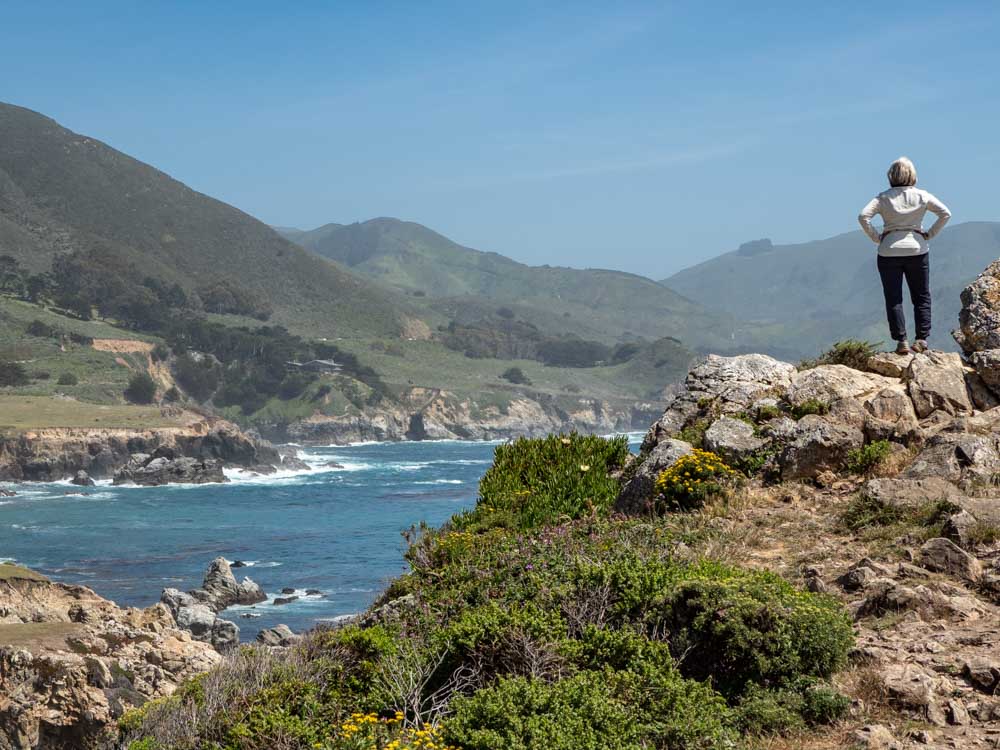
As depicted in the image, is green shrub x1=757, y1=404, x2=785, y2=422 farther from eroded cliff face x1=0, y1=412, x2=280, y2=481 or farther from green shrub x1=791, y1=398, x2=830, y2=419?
eroded cliff face x1=0, y1=412, x2=280, y2=481

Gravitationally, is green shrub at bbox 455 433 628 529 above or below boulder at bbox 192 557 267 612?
above

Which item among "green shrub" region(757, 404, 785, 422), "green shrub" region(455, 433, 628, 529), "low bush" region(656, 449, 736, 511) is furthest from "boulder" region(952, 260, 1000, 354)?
"green shrub" region(455, 433, 628, 529)

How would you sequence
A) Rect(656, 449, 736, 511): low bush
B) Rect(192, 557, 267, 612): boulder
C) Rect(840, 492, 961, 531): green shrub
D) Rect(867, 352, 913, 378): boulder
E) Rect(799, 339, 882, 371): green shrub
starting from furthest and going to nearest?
1. Rect(192, 557, 267, 612): boulder
2. Rect(799, 339, 882, 371): green shrub
3. Rect(867, 352, 913, 378): boulder
4. Rect(656, 449, 736, 511): low bush
5. Rect(840, 492, 961, 531): green shrub

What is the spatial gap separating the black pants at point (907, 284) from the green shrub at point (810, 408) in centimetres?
136

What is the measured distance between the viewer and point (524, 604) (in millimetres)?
7414

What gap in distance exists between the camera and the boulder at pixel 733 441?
1204 centimetres

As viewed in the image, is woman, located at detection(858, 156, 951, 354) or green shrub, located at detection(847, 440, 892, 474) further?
woman, located at detection(858, 156, 951, 354)

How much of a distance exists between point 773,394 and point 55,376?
126m

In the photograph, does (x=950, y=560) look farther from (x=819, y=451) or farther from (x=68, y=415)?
(x=68, y=415)

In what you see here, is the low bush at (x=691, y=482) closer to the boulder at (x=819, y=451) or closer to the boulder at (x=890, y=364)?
the boulder at (x=819, y=451)

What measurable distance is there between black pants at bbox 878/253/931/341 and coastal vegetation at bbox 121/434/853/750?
562cm

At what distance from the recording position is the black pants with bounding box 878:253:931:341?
41.7ft

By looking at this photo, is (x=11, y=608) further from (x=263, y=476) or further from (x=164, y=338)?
(x=164, y=338)

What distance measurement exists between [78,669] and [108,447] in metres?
85.0
